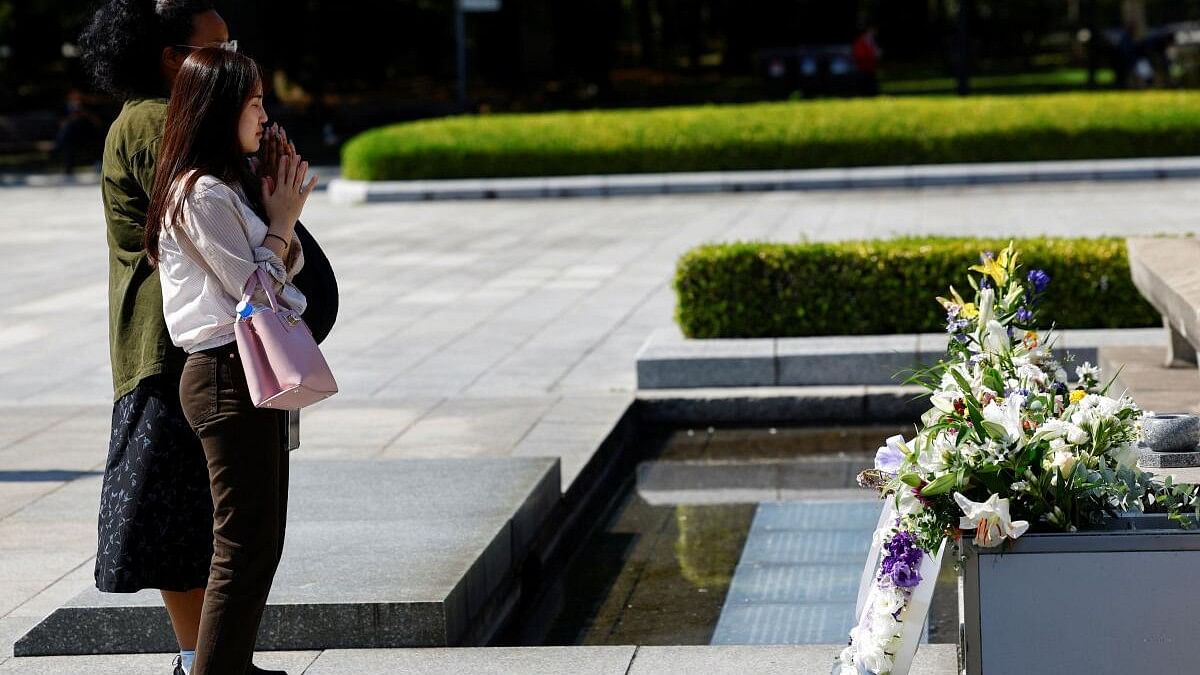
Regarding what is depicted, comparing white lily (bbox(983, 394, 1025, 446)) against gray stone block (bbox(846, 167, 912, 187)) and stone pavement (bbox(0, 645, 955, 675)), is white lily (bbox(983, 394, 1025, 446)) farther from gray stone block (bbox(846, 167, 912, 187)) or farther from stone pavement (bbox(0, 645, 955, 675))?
gray stone block (bbox(846, 167, 912, 187))

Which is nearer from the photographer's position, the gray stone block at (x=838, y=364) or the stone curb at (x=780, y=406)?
the stone curb at (x=780, y=406)

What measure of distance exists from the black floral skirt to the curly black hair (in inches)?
27.9

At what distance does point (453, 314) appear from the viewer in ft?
37.3

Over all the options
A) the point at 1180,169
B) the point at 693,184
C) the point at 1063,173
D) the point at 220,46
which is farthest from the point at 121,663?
the point at 1180,169

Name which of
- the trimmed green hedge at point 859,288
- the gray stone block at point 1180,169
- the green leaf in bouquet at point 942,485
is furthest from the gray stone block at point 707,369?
the gray stone block at point 1180,169

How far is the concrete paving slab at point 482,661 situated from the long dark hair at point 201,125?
56.2 inches

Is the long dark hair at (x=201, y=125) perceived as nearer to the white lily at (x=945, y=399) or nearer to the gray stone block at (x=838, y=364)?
the white lily at (x=945, y=399)

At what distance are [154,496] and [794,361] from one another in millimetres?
4805

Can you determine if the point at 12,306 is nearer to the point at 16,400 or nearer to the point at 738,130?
the point at 16,400

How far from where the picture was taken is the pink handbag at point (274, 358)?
140 inches

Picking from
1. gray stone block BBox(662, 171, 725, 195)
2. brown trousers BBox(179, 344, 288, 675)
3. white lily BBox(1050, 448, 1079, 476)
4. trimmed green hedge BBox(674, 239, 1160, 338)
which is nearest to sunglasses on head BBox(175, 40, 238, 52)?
brown trousers BBox(179, 344, 288, 675)

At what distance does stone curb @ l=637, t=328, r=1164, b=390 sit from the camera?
8180 millimetres

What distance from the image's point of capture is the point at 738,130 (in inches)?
798

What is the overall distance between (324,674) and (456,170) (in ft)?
53.5
